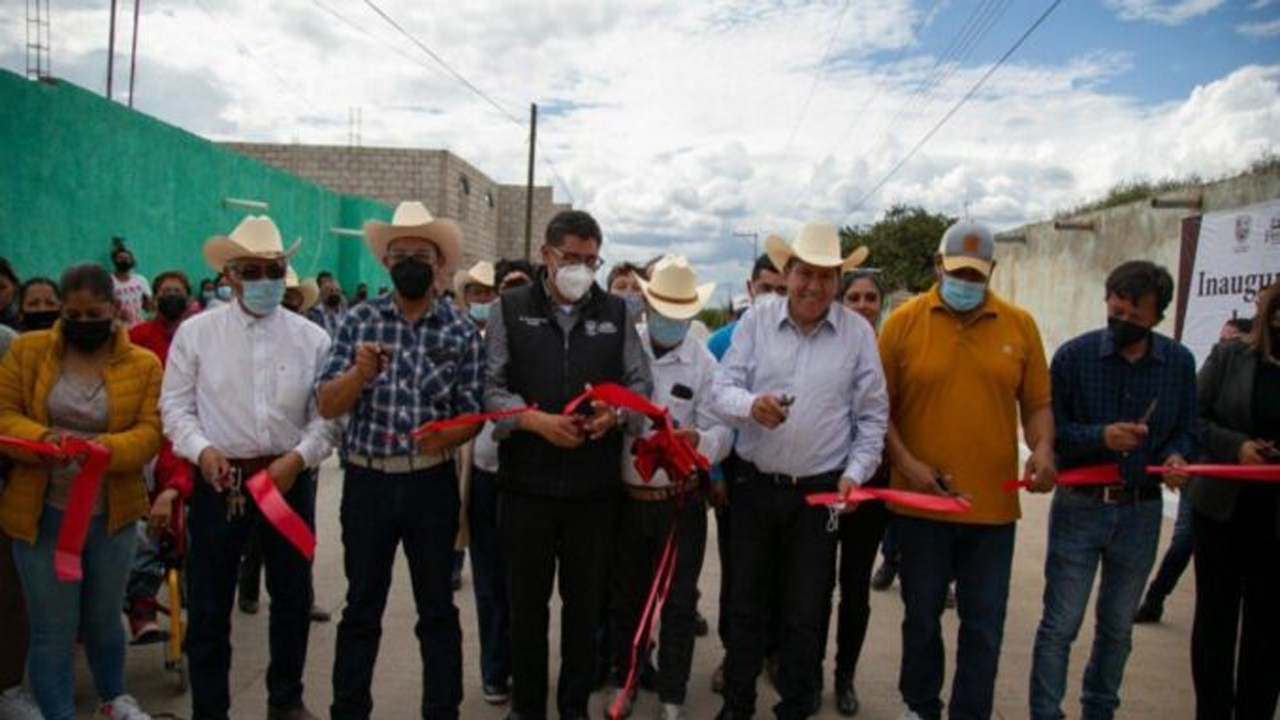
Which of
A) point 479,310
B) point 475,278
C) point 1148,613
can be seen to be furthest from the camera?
point 475,278

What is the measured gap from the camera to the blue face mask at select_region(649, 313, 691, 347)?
400cm

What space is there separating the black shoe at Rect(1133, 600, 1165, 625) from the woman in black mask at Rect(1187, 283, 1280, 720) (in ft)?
6.52

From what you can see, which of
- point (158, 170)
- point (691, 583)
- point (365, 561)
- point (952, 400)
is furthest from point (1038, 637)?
point (158, 170)

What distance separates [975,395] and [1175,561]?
2859 mm

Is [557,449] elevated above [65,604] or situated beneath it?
elevated above

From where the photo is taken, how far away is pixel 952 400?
3.69 meters

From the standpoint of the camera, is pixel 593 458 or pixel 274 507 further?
pixel 593 458

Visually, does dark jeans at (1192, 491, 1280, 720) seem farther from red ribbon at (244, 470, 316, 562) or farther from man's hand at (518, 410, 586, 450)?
red ribbon at (244, 470, 316, 562)

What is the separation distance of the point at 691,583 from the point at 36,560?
273cm

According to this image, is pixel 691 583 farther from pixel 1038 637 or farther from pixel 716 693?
pixel 1038 637

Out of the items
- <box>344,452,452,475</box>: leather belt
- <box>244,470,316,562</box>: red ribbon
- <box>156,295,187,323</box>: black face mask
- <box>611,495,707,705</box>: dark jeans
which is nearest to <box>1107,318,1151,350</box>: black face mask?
<box>611,495,707,705</box>: dark jeans

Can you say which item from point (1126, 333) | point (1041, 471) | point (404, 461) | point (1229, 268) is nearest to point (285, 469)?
point (404, 461)

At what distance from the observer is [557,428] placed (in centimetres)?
330

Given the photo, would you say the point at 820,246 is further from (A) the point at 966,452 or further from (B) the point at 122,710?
(B) the point at 122,710
